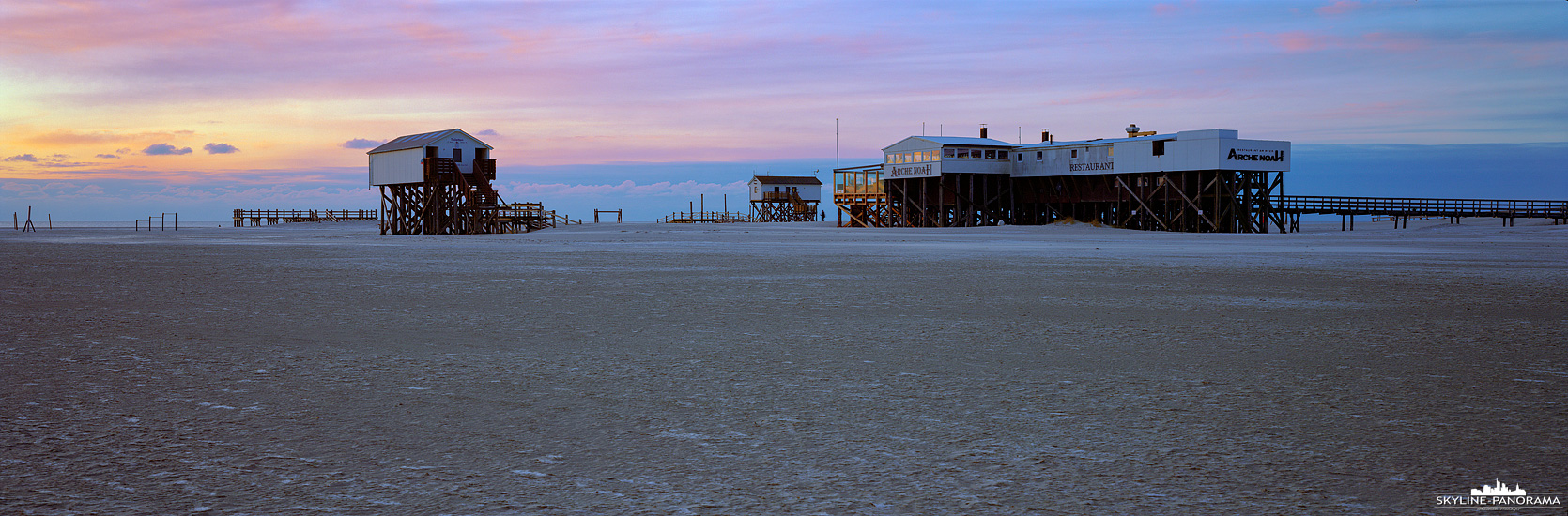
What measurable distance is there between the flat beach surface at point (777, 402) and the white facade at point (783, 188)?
9743 cm

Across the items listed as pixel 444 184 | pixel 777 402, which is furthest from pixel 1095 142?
pixel 777 402

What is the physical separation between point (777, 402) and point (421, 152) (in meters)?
52.6

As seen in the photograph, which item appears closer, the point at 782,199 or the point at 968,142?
the point at 968,142

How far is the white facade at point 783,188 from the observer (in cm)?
11081

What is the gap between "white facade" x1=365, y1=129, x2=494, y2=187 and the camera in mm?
54906

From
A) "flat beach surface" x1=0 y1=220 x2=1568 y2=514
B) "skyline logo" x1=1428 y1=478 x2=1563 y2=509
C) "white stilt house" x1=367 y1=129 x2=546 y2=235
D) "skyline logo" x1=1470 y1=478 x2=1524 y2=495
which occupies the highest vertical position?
"white stilt house" x1=367 y1=129 x2=546 y2=235

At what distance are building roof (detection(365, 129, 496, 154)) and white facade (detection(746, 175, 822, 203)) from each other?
2102 inches

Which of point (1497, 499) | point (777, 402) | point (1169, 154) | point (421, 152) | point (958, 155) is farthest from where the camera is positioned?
point (958, 155)

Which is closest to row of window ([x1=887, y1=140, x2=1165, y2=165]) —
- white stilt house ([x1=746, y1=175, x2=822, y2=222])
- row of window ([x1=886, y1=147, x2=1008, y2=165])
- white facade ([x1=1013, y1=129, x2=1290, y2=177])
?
row of window ([x1=886, y1=147, x2=1008, y2=165])

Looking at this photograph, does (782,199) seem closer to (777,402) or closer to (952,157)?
(952,157)

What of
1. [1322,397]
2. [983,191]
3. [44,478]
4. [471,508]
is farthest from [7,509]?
[983,191]

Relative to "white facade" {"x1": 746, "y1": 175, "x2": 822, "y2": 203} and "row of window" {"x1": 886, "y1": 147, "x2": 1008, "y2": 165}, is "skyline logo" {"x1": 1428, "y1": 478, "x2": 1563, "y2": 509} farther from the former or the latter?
"white facade" {"x1": 746, "y1": 175, "x2": 822, "y2": 203}

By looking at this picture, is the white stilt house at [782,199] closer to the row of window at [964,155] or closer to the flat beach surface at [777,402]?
the row of window at [964,155]

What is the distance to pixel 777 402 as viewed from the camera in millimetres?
6137
